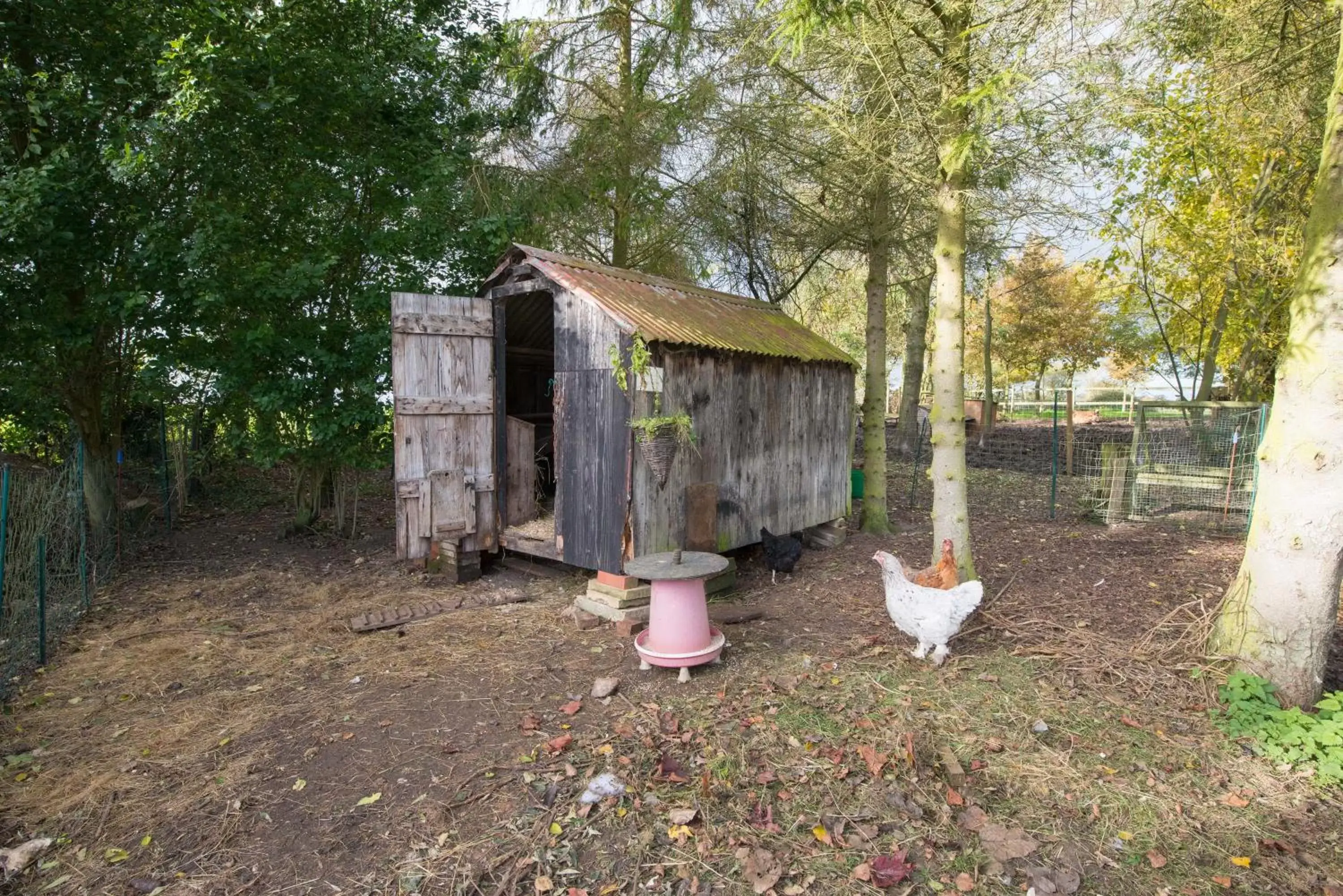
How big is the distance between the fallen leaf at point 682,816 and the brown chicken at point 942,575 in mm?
2395

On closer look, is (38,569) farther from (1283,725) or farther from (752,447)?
(1283,725)

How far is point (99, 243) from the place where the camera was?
668 cm

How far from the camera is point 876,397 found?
881cm

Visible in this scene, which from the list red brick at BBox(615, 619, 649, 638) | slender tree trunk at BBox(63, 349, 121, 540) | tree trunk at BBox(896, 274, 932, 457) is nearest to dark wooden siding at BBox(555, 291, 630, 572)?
red brick at BBox(615, 619, 649, 638)

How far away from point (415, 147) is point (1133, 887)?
8822 mm

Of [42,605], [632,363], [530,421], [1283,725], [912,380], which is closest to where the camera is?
[1283,725]

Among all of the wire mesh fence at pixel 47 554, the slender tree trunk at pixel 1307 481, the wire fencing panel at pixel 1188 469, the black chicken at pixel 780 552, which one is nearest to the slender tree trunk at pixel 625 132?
the black chicken at pixel 780 552

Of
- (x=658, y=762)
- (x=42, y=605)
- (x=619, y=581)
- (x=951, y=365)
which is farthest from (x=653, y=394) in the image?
(x=42, y=605)

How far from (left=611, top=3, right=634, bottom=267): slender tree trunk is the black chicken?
185 inches

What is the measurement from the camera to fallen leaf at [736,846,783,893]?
2.70 meters

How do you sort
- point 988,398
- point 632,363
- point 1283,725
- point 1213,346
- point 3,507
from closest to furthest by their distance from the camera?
1. point 1283,725
2. point 3,507
3. point 632,363
4. point 1213,346
5. point 988,398

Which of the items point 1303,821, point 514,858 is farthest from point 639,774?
point 1303,821

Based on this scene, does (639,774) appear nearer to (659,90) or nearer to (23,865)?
(23,865)

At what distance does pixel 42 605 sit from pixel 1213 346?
46.6 feet
